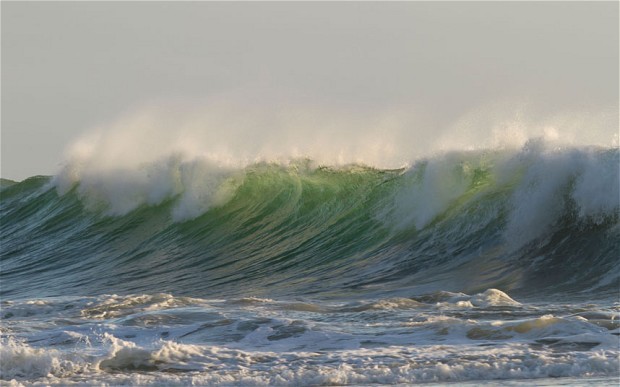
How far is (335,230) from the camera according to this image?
17891 millimetres

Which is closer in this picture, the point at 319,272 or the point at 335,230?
the point at 319,272

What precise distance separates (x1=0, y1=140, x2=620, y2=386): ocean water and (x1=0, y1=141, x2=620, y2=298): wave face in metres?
0.04

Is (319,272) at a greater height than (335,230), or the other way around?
(335,230)

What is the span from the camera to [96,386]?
7.89 meters

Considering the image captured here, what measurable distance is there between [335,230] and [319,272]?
97.2 inches

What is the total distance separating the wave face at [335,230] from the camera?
1412 centimetres

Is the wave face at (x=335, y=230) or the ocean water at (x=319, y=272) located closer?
the ocean water at (x=319, y=272)

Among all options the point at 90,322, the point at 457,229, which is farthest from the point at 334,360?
the point at 457,229

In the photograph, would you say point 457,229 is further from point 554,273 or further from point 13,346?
point 13,346

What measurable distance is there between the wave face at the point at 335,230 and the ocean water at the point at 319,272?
39 mm

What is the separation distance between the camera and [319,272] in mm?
15492

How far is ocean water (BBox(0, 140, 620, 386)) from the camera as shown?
27.6ft

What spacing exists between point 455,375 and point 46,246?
1408 centimetres

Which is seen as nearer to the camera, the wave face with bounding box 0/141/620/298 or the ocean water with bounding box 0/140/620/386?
the ocean water with bounding box 0/140/620/386
